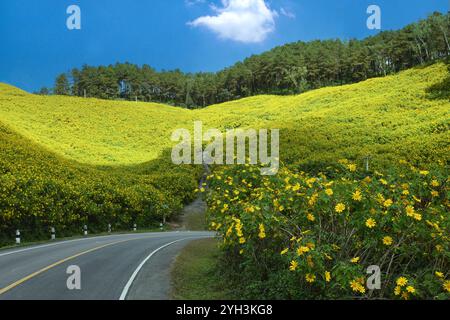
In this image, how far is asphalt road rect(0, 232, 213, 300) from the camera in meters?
8.95

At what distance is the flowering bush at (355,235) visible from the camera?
19.5ft

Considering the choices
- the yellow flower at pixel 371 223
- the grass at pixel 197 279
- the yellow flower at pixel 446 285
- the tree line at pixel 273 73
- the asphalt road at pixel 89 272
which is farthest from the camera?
the tree line at pixel 273 73

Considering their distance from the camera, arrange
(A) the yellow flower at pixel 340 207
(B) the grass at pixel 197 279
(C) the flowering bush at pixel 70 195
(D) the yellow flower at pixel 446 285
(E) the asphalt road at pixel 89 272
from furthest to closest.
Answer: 1. (C) the flowering bush at pixel 70 195
2. (B) the grass at pixel 197 279
3. (E) the asphalt road at pixel 89 272
4. (A) the yellow flower at pixel 340 207
5. (D) the yellow flower at pixel 446 285

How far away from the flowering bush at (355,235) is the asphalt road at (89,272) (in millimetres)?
3365

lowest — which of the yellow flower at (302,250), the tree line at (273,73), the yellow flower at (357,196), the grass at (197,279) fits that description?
the grass at (197,279)

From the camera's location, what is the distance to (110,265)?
1270 centimetres

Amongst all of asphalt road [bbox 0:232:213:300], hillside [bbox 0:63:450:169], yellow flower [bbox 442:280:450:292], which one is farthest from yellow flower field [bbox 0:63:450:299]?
asphalt road [bbox 0:232:213:300]

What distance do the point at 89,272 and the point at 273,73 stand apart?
107794 mm

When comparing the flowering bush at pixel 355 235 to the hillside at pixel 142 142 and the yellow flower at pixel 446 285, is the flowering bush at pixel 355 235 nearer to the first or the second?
the yellow flower at pixel 446 285

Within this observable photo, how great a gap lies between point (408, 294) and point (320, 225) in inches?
67.0

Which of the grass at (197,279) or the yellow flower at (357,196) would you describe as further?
the grass at (197,279)

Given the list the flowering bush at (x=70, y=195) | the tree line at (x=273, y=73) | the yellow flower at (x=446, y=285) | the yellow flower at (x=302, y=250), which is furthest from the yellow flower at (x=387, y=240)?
the tree line at (x=273, y=73)

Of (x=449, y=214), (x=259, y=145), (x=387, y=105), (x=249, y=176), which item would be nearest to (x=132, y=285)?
(x=249, y=176)

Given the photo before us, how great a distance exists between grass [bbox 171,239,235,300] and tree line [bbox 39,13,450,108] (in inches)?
3522
